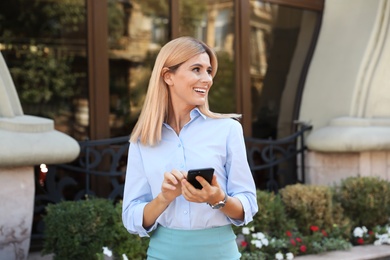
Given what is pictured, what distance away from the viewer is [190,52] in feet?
7.24

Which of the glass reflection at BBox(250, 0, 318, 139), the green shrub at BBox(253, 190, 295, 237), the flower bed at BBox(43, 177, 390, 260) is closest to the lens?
the flower bed at BBox(43, 177, 390, 260)

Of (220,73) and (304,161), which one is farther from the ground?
(220,73)

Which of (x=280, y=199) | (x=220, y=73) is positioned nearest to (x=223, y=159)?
(x=280, y=199)

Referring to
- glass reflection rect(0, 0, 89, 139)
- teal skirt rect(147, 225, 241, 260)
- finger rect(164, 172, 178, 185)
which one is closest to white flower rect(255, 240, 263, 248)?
glass reflection rect(0, 0, 89, 139)

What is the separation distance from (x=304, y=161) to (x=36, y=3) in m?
3.81

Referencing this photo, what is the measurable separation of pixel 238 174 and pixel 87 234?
8.71ft

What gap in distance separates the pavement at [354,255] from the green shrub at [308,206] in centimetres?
39

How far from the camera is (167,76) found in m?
2.25

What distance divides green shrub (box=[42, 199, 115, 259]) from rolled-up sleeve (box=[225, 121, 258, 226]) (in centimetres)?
258

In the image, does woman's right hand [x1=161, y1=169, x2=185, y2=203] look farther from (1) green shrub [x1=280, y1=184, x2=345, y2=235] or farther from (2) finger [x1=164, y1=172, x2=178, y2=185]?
(1) green shrub [x1=280, y1=184, x2=345, y2=235]

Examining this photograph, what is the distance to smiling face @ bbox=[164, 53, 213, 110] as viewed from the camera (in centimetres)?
221

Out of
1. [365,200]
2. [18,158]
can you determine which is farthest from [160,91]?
[365,200]

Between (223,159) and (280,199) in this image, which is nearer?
(223,159)

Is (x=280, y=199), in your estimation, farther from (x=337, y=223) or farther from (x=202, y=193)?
(x=202, y=193)
